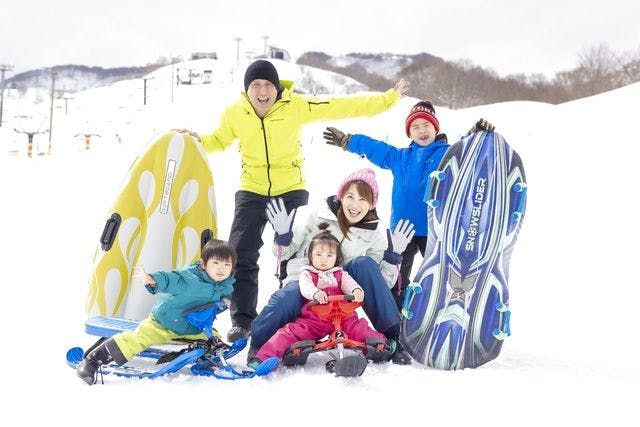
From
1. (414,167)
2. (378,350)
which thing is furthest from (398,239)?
(378,350)

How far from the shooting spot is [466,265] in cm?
386

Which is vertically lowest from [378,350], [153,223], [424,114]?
[378,350]

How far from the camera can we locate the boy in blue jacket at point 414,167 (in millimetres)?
4332

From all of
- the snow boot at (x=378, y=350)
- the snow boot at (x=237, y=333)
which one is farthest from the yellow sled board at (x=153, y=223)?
the snow boot at (x=378, y=350)

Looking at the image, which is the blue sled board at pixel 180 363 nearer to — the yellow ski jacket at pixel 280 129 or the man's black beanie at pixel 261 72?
the yellow ski jacket at pixel 280 129

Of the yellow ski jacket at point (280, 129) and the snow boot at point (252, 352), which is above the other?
the yellow ski jacket at point (280, 129)

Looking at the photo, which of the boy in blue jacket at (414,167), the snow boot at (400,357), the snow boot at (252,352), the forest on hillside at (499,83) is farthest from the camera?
the forest on hillside at (499,83)

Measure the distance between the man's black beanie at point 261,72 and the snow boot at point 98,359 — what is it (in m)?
2.00

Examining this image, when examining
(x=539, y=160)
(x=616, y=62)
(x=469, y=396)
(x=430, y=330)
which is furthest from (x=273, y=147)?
(x=616, y=62)

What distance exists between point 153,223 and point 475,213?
2.20 m

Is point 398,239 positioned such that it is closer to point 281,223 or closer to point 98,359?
point 281,223

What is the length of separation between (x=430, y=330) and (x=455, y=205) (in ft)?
2.45

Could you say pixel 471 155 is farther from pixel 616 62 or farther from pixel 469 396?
pixel 616 62

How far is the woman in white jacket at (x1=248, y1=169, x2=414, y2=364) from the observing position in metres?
3.84
